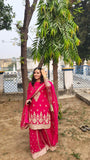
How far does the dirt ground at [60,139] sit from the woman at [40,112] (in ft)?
0.99

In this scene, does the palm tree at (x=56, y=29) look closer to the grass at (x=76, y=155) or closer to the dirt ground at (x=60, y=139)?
the dirt ground at (x=60, y=139)

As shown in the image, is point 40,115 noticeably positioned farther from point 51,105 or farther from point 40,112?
point 51,105

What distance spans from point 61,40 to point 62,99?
3929 mm

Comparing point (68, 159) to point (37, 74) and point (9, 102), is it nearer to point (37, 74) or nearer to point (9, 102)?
point (37, 74)

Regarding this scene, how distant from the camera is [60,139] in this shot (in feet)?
11.0

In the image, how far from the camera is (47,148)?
9.35 feet

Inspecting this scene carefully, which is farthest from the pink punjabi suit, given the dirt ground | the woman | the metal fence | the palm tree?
the metal fence

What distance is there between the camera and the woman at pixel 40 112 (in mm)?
2643

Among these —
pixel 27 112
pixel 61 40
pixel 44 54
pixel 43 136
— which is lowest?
pixel 43 136

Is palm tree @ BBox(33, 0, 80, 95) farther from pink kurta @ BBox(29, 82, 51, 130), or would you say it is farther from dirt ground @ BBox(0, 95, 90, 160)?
dirt ground @ BBox(0, 95, 90, 160)

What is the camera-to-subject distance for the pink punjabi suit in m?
2.65

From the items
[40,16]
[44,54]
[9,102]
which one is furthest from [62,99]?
[40,16]

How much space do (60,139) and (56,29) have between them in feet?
9.13

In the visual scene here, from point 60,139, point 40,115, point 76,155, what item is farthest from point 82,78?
point 40,115
